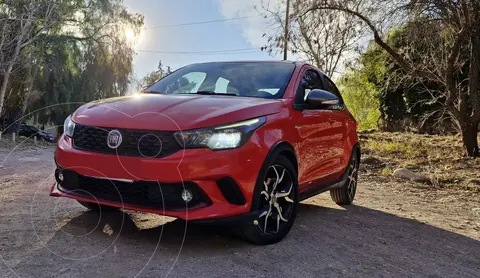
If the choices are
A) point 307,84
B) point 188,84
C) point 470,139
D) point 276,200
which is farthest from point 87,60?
point 276,200

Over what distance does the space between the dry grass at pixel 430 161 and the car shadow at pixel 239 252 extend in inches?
163

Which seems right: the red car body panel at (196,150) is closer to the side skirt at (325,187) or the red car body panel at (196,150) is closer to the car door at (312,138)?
the car door at (312,138)

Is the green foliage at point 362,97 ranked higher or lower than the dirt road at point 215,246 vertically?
higher

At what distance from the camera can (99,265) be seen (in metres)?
2.75

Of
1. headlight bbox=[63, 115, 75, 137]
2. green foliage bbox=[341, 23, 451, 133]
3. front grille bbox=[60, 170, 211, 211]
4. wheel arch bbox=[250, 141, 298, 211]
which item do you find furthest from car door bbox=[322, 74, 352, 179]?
green foliage bbox=[341, 23, 451, 133]

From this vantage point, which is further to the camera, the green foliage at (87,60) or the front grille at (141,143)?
the green foliage at (87,60)

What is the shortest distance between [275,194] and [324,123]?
1.26m

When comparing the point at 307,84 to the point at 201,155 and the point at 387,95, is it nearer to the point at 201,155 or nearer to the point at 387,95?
the point at 201,155

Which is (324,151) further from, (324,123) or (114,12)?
(114,12)

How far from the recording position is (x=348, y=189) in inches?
217

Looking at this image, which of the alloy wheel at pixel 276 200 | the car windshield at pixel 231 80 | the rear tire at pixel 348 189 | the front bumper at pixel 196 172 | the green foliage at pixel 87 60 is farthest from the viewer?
the green foliage at pixel 87 60

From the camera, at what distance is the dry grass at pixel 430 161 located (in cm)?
808

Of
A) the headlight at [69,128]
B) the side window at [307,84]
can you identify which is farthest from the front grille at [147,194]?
the side window at [307,84]

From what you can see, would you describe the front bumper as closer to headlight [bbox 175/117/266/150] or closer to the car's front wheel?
headlight [bbox 175/117/266/150]
